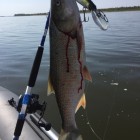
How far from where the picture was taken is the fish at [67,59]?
1631 mm

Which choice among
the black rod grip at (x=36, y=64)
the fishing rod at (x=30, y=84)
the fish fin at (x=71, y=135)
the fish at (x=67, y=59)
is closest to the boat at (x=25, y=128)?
the fishing rod at (x=30, y=84)

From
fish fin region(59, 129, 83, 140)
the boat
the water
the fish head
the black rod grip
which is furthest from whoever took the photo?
the water

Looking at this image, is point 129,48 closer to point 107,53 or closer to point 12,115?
point 107,53

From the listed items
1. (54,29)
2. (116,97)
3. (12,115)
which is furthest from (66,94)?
(116,97)

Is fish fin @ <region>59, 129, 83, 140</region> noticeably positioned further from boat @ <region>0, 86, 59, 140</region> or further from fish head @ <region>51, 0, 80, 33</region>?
boat @ <region>0, 86, 59, 140</region>

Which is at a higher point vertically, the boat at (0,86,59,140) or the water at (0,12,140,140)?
the boat at (0,86,59,140)

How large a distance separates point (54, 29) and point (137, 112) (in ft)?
24.1

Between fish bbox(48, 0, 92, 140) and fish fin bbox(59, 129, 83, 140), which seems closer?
fish bbox(48, 0, 92, 140)

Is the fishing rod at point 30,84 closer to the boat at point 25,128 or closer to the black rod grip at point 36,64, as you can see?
the black rod grip at point 36,64

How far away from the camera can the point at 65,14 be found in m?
1.63

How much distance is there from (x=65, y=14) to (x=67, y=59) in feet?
0.84

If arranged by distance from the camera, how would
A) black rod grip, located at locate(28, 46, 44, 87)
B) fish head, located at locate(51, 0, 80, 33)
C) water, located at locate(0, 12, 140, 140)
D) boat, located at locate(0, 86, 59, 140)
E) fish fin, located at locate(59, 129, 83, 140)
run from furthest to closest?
water, located at locate(0, 12, 140, 140) < boat, located at locate(0, 86, 59, 140) < black rod grip, located at locate(28, 46, 44, 87) < fish fin, located at locate(59, 129, 83, 140) < fish head, located at locate(51, 0, 80, 33)

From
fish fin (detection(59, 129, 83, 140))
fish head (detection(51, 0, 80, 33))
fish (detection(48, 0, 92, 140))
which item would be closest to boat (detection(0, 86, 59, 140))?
fish fin (detection(59, 129, 83, 140))

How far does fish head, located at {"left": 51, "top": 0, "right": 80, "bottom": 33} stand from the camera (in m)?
1.61
